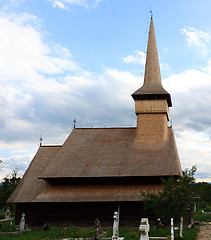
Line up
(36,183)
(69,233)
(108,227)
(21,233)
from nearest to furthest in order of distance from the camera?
(69,233) < (21,233) < (108,227) < (36,183)

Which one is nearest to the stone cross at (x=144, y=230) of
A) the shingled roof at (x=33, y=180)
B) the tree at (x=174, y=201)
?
the tree at (x=174, y=201)

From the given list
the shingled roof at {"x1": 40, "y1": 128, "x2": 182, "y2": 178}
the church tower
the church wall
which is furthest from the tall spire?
the church wall

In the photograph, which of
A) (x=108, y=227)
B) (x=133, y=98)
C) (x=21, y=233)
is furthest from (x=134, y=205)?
(x=133, y=98)

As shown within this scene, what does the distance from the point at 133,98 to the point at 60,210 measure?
1337 cm

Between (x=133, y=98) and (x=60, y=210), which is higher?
(x=133, y=98)

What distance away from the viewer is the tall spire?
102 ft

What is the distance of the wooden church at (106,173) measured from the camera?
2500 cm

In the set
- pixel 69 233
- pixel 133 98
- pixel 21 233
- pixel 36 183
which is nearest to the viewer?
pixel 69 233

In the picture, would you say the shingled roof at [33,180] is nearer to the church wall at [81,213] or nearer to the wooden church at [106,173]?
the wooden church at [106,173]

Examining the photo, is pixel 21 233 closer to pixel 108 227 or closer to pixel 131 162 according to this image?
pixel 108 227

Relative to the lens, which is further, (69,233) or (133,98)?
(133,98)

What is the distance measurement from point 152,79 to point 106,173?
12755mm

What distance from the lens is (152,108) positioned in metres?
30.9

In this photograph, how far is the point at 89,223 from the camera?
25.5m
